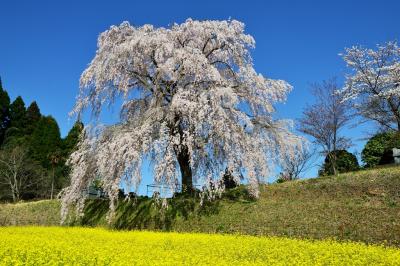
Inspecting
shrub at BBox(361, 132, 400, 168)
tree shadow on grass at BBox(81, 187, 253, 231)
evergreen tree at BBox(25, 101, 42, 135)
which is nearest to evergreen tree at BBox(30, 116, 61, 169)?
evergreen tree at BBox(25, 101, 42, 135)

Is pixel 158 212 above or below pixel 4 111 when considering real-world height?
below

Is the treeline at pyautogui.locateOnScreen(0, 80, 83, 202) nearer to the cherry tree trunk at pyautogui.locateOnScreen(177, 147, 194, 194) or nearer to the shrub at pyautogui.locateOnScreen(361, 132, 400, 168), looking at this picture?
the cherry tree trunk at pyautogui.locateOnScreen(177, 147, 194, 194)

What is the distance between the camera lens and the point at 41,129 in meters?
58.2

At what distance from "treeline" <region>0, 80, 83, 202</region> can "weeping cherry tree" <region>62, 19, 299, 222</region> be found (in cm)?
1648

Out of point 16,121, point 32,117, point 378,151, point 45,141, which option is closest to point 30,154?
point 45,141

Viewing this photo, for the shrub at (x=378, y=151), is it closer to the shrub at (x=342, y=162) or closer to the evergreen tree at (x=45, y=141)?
the shrub at (x=342, y=162)

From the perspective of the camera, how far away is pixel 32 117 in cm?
6662

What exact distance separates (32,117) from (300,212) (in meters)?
51.4

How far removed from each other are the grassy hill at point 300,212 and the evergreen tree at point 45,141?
25.8 m

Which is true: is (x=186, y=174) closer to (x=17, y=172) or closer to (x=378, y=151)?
(x=378, y=151)

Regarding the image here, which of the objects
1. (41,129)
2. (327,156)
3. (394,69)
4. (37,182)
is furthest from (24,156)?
(394,69)

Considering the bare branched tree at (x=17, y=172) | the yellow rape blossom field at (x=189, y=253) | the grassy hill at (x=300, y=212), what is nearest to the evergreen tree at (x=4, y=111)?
the bare branched tree at (x=17, y=172)

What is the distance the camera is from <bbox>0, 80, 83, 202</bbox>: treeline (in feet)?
164

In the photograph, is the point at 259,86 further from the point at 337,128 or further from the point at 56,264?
the point at 56,264
